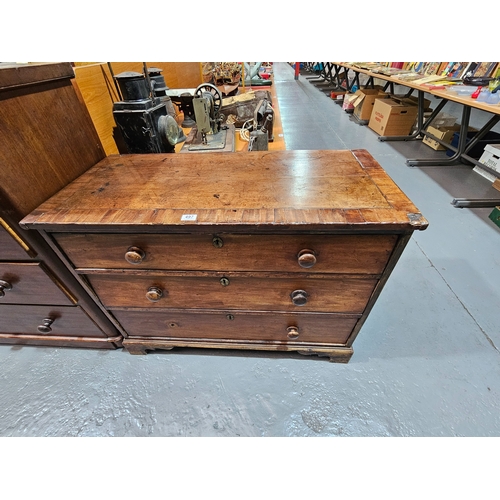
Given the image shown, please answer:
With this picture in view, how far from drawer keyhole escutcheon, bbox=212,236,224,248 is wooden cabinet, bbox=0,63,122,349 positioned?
0.66m

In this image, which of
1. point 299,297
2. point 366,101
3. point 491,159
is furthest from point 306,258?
point 366,101

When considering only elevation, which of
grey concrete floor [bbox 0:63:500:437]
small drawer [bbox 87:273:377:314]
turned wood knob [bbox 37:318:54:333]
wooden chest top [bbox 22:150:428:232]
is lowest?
grey concrete floor [bbox 0:63:500:437]

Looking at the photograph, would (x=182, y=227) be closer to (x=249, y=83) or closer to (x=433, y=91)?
(x=433, y=91)

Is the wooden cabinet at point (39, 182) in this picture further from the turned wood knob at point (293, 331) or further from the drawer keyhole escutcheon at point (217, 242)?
the turned wood knob at point (293, 331)

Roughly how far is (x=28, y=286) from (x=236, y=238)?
97 cm

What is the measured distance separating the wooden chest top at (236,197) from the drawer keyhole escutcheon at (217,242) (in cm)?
7

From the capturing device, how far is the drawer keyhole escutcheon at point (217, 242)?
2.76 feet

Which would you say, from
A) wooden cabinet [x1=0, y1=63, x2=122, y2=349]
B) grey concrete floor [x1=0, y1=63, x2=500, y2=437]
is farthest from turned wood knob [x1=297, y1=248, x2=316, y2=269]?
wooden cabinet [x1=0, y1=63, x2=122, y2=349]

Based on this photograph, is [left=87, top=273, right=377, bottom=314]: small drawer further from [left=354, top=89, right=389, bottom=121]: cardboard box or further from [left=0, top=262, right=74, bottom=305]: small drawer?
[left=354, top=89, right=389, bottom=121]: cardboard box

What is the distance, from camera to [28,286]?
1.08 m

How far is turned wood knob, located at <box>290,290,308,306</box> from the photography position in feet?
3.22

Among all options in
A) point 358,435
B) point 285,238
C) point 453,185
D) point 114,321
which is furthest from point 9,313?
point 453,185

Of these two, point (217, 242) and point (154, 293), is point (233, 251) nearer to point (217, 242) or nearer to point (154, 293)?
point (217, 242)

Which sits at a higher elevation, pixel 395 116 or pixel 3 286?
pixel 3 286
